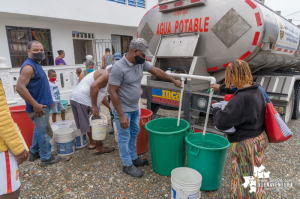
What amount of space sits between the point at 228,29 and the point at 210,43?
1.14 ft

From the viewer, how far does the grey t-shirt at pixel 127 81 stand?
7.53 feet

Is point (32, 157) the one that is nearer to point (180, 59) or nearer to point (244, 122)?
point (180, 59)

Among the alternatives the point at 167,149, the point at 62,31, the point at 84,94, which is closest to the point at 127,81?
the point at 167,149

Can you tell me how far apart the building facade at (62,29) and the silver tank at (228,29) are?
4.36 metres

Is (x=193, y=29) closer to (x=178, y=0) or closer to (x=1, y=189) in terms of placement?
(x=178, y=0)

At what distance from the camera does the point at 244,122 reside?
5.46ft

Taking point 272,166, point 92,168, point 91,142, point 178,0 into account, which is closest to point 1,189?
point 92,168

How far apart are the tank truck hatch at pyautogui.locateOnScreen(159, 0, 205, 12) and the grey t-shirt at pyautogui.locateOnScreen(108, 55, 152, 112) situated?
5.28 ft

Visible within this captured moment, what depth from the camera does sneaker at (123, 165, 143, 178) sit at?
2.63m

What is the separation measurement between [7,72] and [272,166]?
248 inches

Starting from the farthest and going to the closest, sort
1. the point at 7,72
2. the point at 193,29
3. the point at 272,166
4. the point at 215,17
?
the point at 7,72, the point at 193,29, the point at 215,17, the point at 272,166

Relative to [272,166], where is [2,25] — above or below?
above

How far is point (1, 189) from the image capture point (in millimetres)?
1393

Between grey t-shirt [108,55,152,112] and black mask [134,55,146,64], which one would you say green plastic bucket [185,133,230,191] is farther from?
black mask [134,55,146,64]
